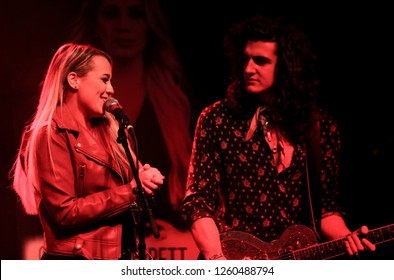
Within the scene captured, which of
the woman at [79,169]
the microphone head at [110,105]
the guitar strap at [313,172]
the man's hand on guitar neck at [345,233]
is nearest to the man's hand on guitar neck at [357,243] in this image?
the man's hand on guitar neck at [345,233]

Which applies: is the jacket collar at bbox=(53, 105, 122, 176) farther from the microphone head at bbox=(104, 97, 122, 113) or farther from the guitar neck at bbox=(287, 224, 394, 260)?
the guitar neck at bbox=(287, 224, 394, 260)

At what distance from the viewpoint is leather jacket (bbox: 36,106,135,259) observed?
2576 mm

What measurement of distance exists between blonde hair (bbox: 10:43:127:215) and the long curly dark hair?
1.96 ft

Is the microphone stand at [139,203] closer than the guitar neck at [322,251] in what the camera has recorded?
Yes

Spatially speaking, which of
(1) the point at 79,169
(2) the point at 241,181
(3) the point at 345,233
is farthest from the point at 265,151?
(1) the point at 79,169

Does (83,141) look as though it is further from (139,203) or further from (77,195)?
(139,203)

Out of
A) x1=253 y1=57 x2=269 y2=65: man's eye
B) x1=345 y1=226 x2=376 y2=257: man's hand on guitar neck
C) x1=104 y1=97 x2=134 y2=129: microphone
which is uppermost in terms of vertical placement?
x1=253 y1=57 x2=269 y2=65: man's eye

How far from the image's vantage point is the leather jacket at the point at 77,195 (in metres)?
2.58

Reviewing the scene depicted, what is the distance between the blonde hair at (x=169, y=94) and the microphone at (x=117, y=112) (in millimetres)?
830

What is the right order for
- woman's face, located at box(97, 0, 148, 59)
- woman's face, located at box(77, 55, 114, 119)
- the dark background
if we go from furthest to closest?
woman's face, located at box(97, 0, 148, 59) → the dark background → woman's face, located at box(77, 55, 114, 119)

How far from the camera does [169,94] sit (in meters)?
3.42

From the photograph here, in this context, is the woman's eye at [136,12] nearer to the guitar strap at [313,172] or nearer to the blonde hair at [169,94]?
the blonde hair at [169,94]

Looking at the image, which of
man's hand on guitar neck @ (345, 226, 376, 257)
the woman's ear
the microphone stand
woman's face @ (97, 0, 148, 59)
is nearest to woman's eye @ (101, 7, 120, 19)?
woman's face @ (97, 0, 148, 59)

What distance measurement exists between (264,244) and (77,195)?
85 cm
